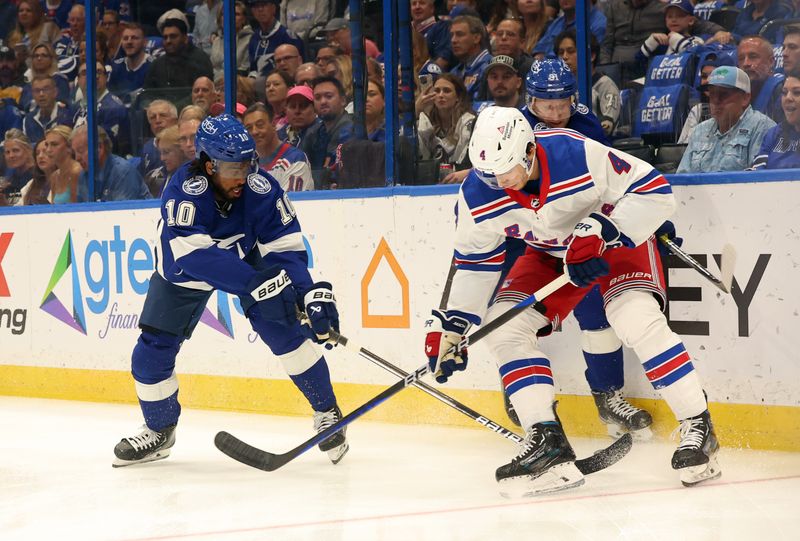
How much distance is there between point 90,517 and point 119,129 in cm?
274

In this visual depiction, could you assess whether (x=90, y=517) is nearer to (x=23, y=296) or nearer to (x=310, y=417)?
(x=310, y=417)

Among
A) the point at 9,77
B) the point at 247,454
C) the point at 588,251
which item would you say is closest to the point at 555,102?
the point at 588,251

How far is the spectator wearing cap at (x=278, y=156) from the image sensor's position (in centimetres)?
460

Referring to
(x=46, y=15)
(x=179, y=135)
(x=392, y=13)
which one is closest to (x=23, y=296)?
(x=179, y=135)

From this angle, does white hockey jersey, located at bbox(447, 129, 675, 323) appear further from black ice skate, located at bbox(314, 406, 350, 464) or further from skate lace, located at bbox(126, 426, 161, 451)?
skate lace, located at bbox(126, 426, 161, 451)

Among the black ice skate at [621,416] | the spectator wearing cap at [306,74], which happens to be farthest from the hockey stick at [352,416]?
the spectator wearing cap at [306,74]

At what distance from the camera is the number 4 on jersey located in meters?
2.99

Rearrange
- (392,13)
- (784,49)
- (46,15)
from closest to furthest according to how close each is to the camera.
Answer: (784,49) < (392,13) < (46,15)

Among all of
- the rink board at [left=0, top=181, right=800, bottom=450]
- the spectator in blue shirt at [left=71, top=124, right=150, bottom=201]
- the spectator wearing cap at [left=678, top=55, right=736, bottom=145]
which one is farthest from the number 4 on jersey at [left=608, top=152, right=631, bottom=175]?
the spectator in blue shirt at [left=71, top=124, right=150, bottom=201]

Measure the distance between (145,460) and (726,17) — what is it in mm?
2493

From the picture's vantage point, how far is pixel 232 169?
10.8 ft

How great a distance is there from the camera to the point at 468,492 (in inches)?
120

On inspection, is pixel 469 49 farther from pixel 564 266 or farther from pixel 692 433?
pixel 692 433

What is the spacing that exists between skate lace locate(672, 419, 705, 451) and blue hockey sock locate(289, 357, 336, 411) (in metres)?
1.17
